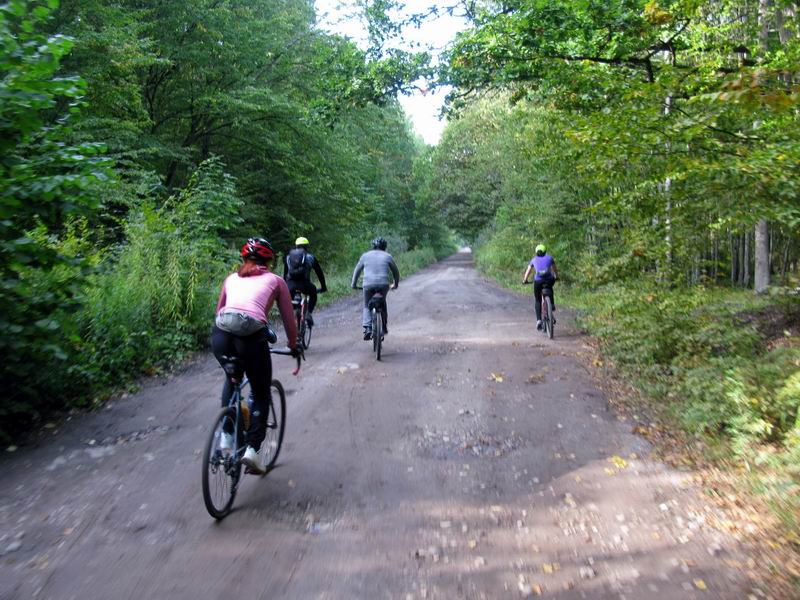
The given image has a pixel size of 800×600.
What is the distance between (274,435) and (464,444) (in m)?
1.80

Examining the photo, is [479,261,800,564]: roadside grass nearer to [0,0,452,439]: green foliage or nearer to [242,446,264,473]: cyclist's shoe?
[242,446,264,473]: cyclist's shoe

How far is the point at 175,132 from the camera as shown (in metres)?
18.3

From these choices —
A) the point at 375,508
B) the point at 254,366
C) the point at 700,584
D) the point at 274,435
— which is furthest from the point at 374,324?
the point at 700,584

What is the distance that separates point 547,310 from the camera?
11281 millimetres

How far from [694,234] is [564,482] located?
591cm

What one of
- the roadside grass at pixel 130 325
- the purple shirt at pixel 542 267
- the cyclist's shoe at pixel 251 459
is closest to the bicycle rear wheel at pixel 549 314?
the purple shirt at pixel 542 267

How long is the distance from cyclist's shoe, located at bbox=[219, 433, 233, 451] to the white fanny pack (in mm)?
734

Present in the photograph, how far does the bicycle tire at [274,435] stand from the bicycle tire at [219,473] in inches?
22.8

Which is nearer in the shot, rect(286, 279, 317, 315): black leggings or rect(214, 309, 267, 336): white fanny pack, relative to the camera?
rect(214, 309, 267, 336): white fanny pack

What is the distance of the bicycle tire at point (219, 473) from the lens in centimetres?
375

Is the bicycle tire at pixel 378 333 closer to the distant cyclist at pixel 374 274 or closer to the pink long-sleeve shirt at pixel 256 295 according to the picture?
the distant cyclist at pixel 374 274

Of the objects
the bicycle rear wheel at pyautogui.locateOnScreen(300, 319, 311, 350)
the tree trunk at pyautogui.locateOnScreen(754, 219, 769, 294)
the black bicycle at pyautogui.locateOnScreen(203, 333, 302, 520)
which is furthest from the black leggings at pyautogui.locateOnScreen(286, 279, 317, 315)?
the tree trunk at pyautogui.locateOnScreen(754, 219, 769, 294)

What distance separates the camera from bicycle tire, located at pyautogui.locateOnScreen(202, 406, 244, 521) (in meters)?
3.75

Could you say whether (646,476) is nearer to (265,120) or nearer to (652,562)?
(652,562)
